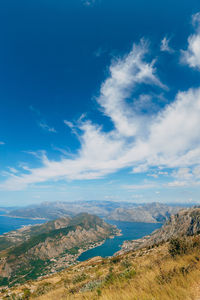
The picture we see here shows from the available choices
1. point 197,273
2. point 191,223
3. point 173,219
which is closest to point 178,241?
point 197,273

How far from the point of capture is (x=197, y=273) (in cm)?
738

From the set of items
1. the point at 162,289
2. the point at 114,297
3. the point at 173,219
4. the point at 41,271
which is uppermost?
the point at 162,289

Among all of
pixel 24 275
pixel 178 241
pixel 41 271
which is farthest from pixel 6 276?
pixel 178 241

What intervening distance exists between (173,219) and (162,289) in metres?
206

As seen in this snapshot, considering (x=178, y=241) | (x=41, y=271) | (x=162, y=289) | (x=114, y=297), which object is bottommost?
(x=41, y=271)

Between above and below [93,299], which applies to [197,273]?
above

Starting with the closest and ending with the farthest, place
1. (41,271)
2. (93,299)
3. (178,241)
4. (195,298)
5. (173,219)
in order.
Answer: (195,298) < (93,299) < (178,241) < (173,219) < (41,271)

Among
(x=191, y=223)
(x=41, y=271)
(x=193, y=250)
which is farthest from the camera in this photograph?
(x=41, y=271)

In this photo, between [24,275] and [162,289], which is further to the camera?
[24,275]

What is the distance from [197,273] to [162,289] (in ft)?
9.60

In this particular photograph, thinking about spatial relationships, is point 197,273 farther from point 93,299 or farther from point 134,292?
point 93,299

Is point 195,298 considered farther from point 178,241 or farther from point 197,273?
point 178,241

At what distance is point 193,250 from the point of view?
13773mm

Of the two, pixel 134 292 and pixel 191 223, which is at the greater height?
pixel 134 292
